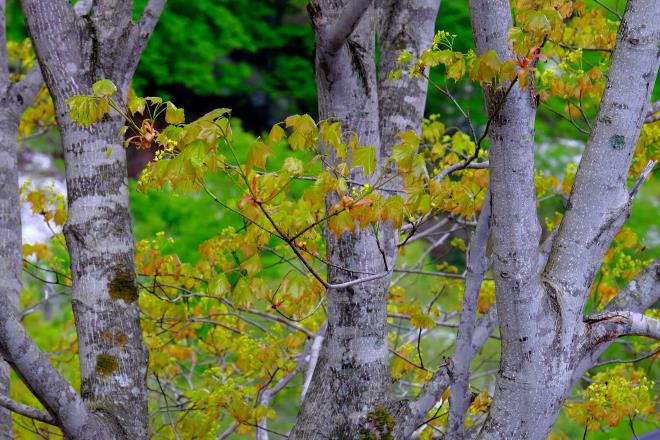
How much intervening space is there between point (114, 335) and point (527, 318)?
1.65 meters

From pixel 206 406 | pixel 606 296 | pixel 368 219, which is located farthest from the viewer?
pixel 606 296

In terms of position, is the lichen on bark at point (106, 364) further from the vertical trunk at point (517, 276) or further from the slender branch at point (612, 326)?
the slender branch at point (612, 326)

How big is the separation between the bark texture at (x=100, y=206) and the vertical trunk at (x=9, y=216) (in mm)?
1022

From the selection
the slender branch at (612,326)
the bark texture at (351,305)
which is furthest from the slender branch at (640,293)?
the bark texture at (351,305)

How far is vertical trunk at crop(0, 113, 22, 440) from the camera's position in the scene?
4102 mm

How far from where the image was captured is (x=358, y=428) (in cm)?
298

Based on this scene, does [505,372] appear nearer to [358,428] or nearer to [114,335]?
[358,428]

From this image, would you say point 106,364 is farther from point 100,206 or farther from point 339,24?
point 339,24

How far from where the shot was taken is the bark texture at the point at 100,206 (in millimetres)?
3123

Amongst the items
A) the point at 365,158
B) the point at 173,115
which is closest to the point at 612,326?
the point at 365,158

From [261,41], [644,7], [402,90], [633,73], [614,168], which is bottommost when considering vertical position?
[614,168]

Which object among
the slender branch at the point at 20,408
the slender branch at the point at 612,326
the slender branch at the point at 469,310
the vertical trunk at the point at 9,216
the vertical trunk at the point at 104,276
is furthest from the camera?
the vertical trunk at the point at 9,216

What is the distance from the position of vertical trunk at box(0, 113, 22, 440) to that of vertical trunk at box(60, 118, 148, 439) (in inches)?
39.7

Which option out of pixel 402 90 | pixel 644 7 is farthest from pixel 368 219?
pixel 402 90
